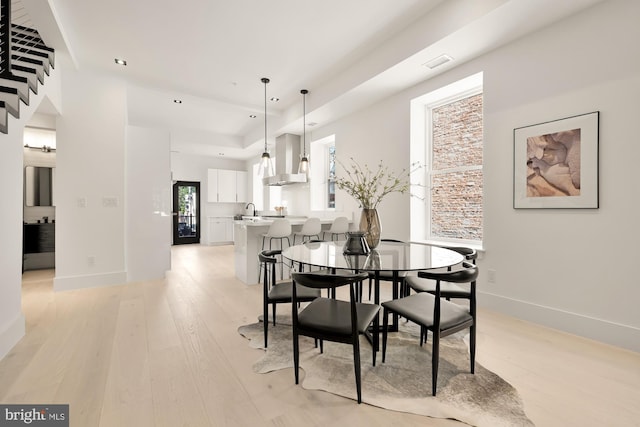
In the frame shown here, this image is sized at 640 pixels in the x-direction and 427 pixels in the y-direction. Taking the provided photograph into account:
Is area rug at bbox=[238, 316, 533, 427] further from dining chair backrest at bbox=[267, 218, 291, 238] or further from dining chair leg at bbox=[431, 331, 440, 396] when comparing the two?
dining chair backrest at bbox=[267, 218, 291, 238]

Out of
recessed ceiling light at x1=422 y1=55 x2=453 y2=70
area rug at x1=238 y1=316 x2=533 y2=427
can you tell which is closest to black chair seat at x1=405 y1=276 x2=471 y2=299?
area rug at x1=238 y1=316 x2=533 y2=427

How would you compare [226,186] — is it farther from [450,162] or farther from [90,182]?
[450,162]

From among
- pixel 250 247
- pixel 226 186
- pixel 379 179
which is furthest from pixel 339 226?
pixel 226 186

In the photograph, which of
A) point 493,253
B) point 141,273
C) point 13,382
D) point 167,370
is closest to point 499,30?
point 493,253

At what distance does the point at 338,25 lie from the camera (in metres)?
3.13

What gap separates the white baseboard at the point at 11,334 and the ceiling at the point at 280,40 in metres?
2.78

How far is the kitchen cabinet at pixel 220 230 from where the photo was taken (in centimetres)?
863

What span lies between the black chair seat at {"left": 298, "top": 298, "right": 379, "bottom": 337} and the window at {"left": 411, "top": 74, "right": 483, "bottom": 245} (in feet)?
7.72

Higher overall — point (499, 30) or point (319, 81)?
point (319, 81)

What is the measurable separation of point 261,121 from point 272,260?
517 centimetres

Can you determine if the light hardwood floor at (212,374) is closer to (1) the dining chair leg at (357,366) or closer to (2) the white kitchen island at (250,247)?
(1) the dining chair leg at (357,366)

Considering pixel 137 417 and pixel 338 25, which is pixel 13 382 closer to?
pixel 137 417

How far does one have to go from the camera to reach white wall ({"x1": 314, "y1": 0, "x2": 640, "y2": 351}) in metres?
2.25

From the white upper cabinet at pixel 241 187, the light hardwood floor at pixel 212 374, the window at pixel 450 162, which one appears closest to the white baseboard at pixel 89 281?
the light hardwood floor at pixel 212 374
